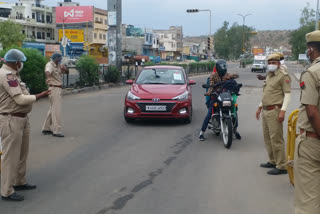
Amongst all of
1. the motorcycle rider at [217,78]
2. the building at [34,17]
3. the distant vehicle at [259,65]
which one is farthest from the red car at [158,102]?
the building at [34,17]

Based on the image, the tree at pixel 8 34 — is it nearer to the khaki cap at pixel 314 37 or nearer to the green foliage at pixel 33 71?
the green foliage at pixel 33 71

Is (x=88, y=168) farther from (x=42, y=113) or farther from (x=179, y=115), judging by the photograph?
(x=42, y=113)

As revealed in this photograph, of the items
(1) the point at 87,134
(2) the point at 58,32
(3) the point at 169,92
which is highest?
(2) the point at 58,32

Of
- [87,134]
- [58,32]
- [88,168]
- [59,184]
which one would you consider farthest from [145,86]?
[58,32]

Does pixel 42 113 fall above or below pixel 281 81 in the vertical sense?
below

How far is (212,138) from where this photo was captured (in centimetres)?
923

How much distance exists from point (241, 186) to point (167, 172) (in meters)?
1.24

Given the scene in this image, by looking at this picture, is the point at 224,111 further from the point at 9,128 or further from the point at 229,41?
the point at 229,41

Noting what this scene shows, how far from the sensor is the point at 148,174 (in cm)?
625

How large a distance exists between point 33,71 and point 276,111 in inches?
464

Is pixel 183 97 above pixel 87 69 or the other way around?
the other way around

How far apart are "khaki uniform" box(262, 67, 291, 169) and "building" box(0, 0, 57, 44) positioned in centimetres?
8167

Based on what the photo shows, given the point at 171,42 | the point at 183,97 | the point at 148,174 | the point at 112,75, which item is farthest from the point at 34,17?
the point at 148,174

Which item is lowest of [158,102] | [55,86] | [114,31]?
[158,102]
